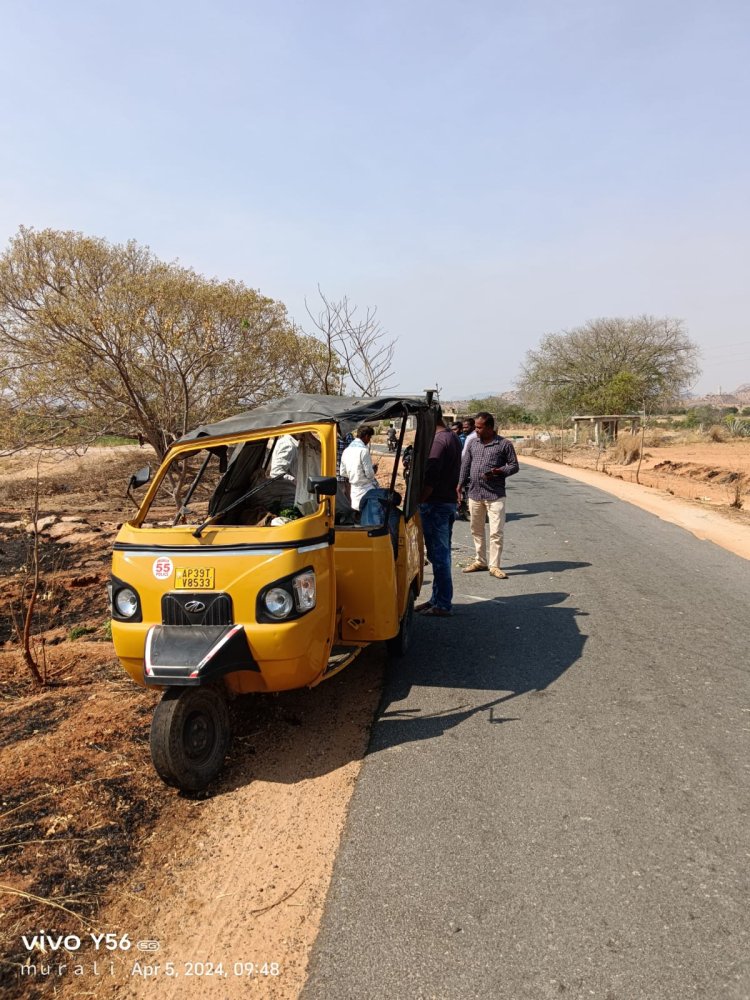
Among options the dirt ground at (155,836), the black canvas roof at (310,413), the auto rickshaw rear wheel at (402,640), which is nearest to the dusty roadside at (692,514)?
the auto rickshaw rear wheel at (402,640)

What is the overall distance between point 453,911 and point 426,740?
1.47 metres

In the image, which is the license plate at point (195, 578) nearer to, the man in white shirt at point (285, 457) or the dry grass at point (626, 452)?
the man in white shirt at point (285, 457)

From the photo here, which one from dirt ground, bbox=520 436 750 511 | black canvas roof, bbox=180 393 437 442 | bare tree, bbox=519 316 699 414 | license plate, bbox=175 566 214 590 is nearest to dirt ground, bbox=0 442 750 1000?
license plate, bbox=175 566 214 590

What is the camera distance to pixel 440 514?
6.64m

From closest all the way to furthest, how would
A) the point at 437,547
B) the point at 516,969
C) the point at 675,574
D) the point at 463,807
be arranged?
the point at 516,969 → the point at 463,807 → the point at 437,547 → the point at 675,574

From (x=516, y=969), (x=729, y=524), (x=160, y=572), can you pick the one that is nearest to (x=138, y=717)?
(x=160, y=572)

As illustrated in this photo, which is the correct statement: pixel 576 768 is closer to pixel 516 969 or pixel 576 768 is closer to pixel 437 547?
pixel 516 969

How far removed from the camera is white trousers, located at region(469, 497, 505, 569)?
820cm

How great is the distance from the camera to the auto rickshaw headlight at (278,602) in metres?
3.64

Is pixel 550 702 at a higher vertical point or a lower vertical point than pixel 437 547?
lower

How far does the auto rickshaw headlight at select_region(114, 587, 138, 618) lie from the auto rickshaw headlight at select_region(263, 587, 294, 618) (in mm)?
801

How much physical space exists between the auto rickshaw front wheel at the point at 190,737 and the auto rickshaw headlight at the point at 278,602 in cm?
61

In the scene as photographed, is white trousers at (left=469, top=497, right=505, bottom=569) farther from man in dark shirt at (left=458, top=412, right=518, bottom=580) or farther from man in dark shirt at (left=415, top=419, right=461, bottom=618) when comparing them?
man in dark shirt at (left=415, top=419, right=461, bottom=618)

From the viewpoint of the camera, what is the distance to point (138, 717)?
4379 mm
